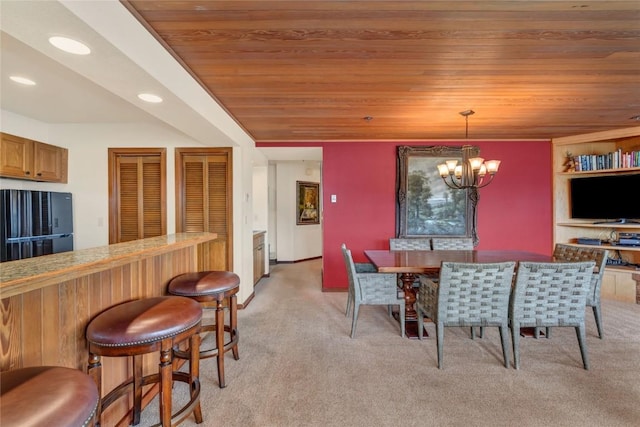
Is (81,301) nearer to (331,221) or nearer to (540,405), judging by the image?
(540,405)

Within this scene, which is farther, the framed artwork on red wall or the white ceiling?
the framed artwork on red wall

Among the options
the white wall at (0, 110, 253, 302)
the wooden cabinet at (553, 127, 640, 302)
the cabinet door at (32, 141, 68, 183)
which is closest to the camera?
the cabinet door at (32, 141, 68, 183)

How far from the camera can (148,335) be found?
131 cm

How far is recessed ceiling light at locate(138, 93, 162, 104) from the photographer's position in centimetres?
199

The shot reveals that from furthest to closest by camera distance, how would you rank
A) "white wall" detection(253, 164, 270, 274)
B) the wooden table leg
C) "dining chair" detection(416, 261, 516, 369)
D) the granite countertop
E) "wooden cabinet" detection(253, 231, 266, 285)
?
"white wall" detection(253, 164, 270, 274) < "wooden cabinet" detection(253, 231, 266, 285) < the wooden table leg < "dining chair" detection(416, 261, 516, 369) < the granite countertop

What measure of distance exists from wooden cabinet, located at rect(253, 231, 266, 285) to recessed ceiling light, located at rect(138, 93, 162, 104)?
272 centimetres

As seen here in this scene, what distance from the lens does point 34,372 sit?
954 millimetres

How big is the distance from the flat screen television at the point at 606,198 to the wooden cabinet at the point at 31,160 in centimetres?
680

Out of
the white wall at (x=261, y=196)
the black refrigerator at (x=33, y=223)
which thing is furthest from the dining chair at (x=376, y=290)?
the black refrigerator at (x=33, y=223)

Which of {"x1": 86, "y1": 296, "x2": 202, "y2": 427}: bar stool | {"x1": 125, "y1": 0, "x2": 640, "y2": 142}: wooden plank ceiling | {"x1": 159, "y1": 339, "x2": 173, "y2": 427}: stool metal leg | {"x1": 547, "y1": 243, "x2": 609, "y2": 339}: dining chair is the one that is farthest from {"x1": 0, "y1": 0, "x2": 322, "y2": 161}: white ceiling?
{"x1": 547, "y1": 243, "x2": 609, "y2": 339}: dining chair

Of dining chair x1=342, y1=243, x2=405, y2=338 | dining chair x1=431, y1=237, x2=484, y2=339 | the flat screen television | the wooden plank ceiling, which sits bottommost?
dining chair x1=342, y1=243, x2=405, y2=338

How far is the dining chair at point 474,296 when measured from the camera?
222 centimetres

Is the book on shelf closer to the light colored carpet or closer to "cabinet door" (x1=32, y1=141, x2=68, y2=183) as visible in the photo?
the light colored carpet

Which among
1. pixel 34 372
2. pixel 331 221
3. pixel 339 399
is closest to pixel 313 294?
pixel 331 221
